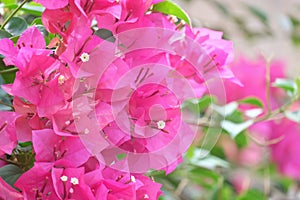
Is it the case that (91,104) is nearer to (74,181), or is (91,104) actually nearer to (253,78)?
(74,181)

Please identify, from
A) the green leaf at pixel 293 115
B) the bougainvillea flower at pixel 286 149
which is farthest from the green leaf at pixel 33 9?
the bougainvillea flower at pixel 286 149

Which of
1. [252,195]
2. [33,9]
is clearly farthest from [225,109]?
[33,9]

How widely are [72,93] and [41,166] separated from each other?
58mm

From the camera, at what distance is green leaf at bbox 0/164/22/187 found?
0.47m

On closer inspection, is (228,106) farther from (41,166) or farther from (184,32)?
(41,166)

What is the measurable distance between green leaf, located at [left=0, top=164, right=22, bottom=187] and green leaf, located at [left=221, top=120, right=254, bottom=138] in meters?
0.38

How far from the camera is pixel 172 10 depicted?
544 millimetres

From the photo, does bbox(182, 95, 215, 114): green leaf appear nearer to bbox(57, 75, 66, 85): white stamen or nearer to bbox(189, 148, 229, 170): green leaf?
bbox(189, 148, 229, 170): green leaf

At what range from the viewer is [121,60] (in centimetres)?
46

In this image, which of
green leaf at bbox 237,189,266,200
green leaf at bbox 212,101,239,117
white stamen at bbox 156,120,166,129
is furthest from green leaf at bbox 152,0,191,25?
green leaf at bbox 237,189,266,200

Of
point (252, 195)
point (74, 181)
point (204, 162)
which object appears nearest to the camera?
point (74, 181)

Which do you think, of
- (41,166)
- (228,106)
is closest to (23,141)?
(41,166)

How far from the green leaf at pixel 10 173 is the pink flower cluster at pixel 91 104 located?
0.01 meters

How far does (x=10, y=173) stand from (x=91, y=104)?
9cm
